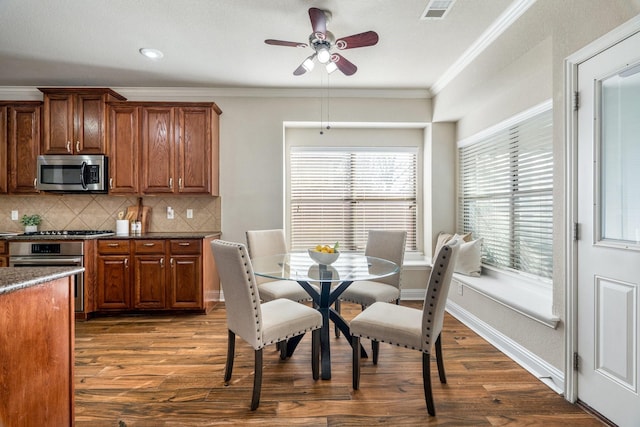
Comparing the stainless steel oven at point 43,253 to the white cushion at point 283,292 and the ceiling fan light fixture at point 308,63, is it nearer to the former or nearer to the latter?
the white cushion at point 283,292

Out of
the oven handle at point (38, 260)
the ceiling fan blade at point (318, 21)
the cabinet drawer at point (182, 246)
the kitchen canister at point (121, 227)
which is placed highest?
the ceiling fan blade at point (318, 21)

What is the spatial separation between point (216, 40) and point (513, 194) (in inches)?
123

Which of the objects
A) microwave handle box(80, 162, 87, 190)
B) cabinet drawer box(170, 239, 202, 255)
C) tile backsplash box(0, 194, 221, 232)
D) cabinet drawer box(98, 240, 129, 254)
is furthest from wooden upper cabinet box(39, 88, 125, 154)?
cabinet drawer box(170, 239, 202, 255)

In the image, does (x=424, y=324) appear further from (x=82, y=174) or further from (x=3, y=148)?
(x=3, y=148)

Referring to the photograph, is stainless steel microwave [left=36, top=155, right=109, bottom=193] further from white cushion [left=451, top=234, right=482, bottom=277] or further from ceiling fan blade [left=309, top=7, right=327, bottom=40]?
white cushion [left=451, top=234, right=482, bottom=277]

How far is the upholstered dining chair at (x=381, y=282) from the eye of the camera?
2.80 m

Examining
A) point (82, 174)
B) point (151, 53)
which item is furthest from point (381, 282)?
point (82, 174)

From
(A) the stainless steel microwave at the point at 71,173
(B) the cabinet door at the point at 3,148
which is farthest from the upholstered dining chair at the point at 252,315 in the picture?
(B) the cabinet door at the point at 3,148

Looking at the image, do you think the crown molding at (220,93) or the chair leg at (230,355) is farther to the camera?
the crown molding at (220,93)

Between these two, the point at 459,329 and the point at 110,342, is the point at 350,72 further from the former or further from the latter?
the point at 110,342

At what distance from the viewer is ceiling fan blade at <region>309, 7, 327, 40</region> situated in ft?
6.82

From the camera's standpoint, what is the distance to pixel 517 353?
2555 millimetres

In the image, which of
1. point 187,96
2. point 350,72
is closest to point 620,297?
point 350,72

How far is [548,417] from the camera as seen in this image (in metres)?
1.89
